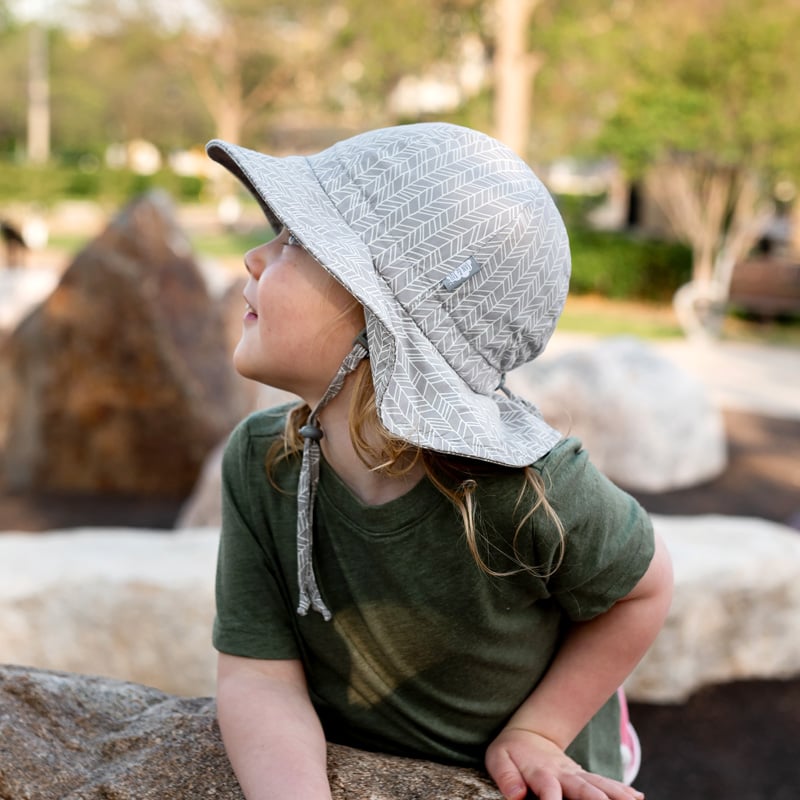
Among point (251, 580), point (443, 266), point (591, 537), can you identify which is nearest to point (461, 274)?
point (443, 266)

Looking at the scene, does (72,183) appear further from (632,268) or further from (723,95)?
(723,95)

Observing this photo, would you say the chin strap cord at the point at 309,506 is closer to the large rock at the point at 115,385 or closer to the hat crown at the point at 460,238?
the hat crown at the point at 460,238

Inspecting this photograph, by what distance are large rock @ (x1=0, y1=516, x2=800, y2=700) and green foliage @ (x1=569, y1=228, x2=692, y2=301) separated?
11930 millimetres

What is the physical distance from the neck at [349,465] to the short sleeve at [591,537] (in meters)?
0.18

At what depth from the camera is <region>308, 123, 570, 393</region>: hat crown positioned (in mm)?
1263

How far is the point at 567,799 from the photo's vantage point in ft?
4.26

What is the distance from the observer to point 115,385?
527cm

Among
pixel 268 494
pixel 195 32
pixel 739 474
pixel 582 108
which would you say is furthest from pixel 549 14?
pixel 195 32

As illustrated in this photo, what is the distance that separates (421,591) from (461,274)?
16.4 inches

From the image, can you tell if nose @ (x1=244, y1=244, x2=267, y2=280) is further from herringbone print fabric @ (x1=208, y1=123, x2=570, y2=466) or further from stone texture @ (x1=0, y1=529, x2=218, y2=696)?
stone texture @ (x1=0, y1=529, x2=218, y2=696)

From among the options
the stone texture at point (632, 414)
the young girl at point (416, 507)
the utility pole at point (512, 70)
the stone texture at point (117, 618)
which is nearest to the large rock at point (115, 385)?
the stone texture at point (632, 414)

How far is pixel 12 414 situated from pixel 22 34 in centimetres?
4584

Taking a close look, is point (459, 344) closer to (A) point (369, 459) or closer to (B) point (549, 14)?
(A) point (369, 459)

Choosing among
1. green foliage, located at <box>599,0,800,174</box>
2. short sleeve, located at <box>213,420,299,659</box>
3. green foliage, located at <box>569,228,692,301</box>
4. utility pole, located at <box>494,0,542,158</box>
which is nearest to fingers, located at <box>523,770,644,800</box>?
short sleeve, located at <box>213,420,299,659</box>
